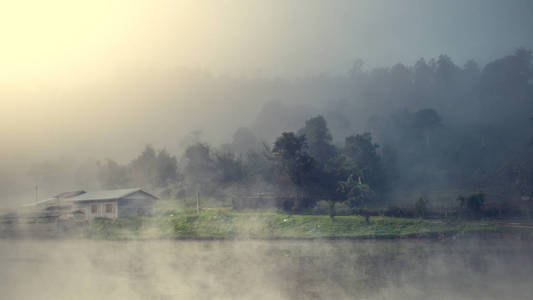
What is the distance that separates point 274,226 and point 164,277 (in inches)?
516

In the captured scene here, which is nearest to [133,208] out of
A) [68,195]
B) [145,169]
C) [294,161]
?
[68,195]

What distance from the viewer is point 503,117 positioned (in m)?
83.6

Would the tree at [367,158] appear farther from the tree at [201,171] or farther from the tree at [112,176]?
the tree at [112,176]

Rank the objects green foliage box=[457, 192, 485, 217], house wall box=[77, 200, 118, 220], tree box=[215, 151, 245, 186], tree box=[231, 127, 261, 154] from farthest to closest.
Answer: tree box=[231, 127, 261, 154]
tree box=[215, 151, 245, 186]
house wall box=[77, 200, 118, 220]
green foliage box=[457, 192, 485, 217]

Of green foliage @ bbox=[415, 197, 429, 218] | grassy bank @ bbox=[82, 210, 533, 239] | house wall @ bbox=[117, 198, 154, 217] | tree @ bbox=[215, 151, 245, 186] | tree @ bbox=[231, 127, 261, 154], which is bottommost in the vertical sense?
grassy bank @ bbox=[82, 210, 533, 239]

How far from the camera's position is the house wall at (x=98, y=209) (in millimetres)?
37812

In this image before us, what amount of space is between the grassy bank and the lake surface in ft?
4.21

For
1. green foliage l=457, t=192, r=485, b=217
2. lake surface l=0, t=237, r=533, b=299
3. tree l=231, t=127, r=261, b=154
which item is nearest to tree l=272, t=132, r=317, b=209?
lake surface l=0, t=237, r=533, b=299

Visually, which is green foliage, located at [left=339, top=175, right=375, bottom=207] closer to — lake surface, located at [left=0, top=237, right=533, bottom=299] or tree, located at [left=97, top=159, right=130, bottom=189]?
lake surface, located at [left=0, top=237, right=533, bottom=299]

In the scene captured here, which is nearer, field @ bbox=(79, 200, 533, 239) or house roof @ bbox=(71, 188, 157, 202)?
field @ bbox=(79, 200, 533, 239)

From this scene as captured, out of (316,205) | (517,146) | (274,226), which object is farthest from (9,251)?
(517,146)

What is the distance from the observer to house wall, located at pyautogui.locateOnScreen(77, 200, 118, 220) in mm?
37812

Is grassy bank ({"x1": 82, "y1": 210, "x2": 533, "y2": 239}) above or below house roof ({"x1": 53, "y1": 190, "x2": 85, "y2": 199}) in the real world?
below

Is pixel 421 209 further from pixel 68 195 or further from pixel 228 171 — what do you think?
pixel 68 195
